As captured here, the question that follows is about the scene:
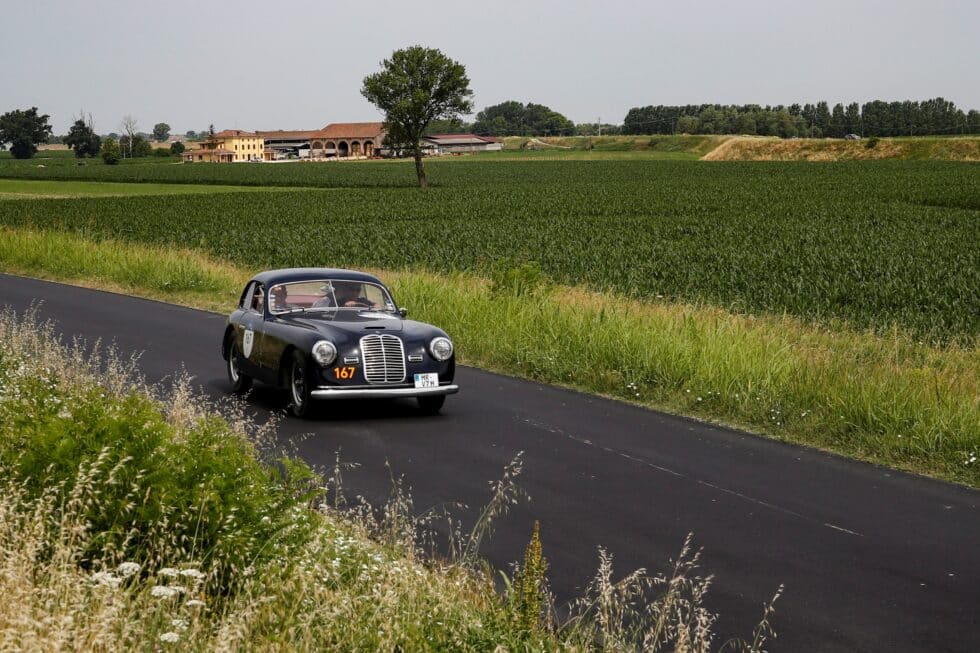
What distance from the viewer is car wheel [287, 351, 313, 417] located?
13305 millimetres

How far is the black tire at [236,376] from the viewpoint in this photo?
49.7 ft

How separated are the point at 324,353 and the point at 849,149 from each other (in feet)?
468

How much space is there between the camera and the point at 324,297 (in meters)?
14.8

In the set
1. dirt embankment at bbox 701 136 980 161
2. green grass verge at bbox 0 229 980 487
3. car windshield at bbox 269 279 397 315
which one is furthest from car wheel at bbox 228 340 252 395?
dirt embankment at bbox 701 136 980 161

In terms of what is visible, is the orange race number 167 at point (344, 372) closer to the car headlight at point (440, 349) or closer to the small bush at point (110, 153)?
the car headlight at point (440, 349)

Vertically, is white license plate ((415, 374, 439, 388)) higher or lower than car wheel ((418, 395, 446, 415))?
higher

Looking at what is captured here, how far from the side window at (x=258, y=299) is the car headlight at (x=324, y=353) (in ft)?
6.08

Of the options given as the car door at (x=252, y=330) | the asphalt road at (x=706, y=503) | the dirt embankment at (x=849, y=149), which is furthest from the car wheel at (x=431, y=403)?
the dirt embankment at (x=849, y=149)

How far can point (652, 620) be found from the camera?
703 cm

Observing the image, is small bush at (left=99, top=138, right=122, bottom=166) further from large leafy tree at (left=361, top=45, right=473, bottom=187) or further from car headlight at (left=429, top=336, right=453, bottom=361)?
car headlight at (left=429, top=336, right=453, bottom=361)

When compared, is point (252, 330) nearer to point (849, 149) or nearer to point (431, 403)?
point (431, 403)

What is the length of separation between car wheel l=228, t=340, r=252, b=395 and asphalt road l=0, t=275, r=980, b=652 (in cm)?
19

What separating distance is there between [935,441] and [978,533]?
2764 millimetres

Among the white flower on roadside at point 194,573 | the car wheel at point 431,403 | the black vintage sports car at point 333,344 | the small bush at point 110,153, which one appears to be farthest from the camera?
the small bush at point 110,153
